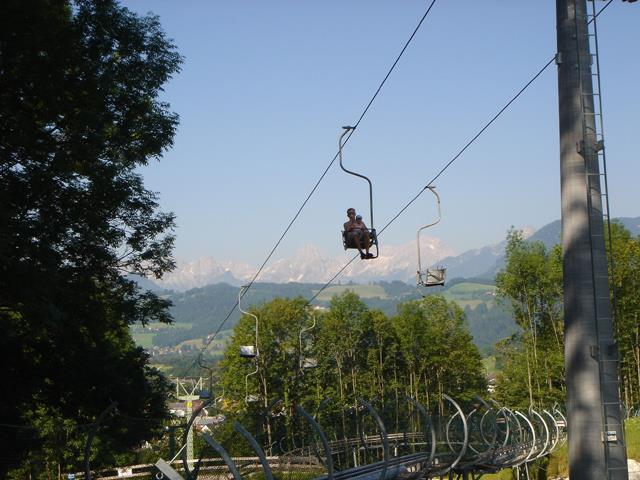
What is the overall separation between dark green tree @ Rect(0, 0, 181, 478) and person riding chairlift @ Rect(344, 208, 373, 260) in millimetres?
5168

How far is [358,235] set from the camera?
19672 millimetres

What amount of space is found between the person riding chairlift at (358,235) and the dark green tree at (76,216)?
5.17 meters

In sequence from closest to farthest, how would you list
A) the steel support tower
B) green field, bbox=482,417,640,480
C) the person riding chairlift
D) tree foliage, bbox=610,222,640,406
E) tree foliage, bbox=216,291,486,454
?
the steel support tower → the person riding chairlift → green field, bbox=482,417,640,480 → tree foliage, bbox=610,222,640,406 → tree foliage, bbox=216,291,486,454

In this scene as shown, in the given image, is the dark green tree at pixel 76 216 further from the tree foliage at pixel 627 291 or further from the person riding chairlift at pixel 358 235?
the tree foliage at pixel 627 291

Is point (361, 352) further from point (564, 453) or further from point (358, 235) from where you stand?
point (358, 235)

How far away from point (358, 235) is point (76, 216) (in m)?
6.16

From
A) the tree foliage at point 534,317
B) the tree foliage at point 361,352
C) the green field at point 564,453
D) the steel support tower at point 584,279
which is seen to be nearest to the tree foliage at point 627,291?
the tree foliage at point 534,317

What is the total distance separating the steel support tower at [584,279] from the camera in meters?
9.23

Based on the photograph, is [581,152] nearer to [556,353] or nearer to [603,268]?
[603,268]

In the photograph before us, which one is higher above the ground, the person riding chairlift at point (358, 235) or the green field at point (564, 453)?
the person riding chairlift at point (358, 235)

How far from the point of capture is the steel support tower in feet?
30.3

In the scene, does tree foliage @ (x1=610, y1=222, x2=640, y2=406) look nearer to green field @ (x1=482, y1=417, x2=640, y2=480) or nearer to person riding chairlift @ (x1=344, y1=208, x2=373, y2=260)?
green field @ (x1=482, y1=417, x2=640, y2=480)

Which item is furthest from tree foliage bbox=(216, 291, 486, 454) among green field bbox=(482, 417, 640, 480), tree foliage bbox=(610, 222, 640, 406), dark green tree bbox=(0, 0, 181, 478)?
dark green tree bbox=(0, 0, 181, 478)

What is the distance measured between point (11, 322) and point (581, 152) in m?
12.4
